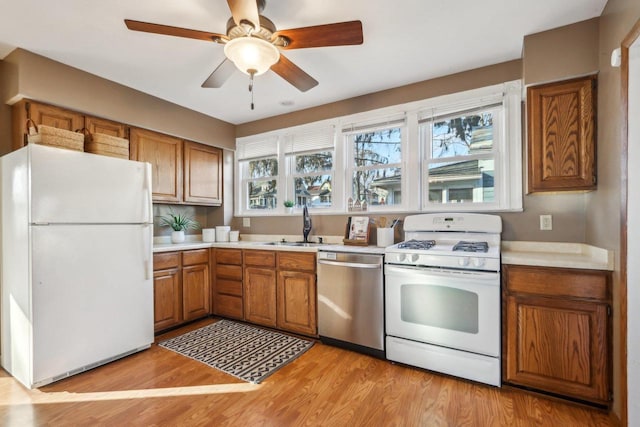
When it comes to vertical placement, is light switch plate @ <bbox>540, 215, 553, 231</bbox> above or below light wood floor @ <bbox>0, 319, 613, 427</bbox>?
above

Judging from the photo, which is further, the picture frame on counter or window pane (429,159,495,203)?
the picture frame on counter

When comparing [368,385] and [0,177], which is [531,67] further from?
[0,177]

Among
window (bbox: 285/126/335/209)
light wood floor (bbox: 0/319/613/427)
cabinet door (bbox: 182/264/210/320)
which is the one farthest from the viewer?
window (bbox: 285/126/335/209)

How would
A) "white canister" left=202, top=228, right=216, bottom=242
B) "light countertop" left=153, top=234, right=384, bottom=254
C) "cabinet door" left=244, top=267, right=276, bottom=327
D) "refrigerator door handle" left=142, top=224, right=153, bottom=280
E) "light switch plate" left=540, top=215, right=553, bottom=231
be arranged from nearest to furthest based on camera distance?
"light switch plate" left=540, top=215, right=553, bottom=231 → "refrigerator door handle" left=142, top=224, right=153, bottom=280 → "light countertop" left=153, top=234, right=384, bottom=254 → "cabinet door" left=244, top=267, right=276, bottom=327 → "white canister" left=202, top=228, right=216, bottom=242

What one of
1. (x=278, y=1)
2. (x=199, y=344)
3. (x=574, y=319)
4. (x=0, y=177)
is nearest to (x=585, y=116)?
(x=574, y=319)

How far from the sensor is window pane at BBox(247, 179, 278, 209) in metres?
4.10

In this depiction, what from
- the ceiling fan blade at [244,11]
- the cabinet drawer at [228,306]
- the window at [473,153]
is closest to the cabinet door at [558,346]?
the window at [473,153]

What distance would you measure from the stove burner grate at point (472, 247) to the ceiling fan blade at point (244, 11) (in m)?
1.98

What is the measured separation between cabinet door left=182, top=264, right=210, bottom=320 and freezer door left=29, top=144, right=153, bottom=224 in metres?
0.91

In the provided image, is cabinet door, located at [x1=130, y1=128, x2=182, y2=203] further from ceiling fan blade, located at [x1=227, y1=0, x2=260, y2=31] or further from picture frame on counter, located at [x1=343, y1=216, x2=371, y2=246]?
ceiling fan blade, located at [x1=227, y1=0, x2=260, y2=31]

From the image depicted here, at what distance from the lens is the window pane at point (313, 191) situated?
3.65 m

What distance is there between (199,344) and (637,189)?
10.8ft

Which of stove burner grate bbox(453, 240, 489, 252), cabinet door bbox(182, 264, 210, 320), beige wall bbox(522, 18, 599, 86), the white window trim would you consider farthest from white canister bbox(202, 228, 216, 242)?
beige wall bbox(522, 18, 599, 86)

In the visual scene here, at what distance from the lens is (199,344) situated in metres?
2.82
